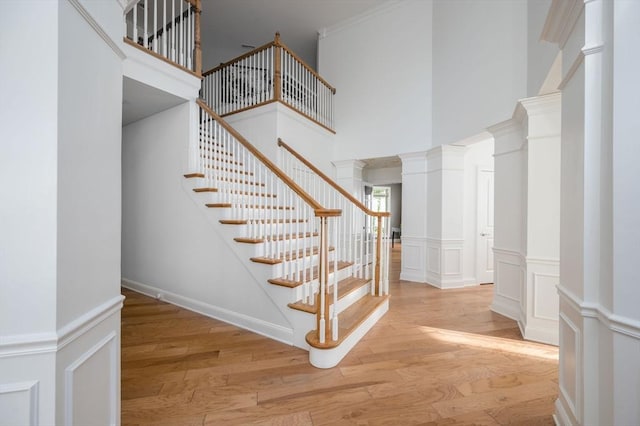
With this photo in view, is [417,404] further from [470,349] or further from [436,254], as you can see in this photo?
[436,254]

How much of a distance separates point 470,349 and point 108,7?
137 inches

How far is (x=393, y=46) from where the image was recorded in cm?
519

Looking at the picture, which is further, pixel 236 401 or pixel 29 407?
pixel 236 401

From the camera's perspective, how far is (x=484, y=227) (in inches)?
192

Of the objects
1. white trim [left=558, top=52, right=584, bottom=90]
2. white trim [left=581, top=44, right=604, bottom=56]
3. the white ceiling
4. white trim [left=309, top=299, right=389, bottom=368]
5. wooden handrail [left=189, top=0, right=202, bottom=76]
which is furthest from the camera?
wooden handrail [left=189, top=0, right=202, bottom=76]

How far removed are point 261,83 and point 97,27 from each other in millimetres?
3934

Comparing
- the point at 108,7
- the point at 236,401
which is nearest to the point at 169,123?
the point at 108,7

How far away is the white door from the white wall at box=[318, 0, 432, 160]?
1233mm

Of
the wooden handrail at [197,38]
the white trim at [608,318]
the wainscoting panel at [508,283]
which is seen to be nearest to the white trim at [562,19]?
the white trim at [608,318]

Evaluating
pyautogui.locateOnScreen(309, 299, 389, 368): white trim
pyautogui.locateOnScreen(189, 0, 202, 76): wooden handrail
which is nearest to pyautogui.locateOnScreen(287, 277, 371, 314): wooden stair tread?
pyautogui.locateOnScreen(309, 299, 389, 368): white trim

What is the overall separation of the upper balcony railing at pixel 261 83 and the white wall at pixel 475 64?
2.28m

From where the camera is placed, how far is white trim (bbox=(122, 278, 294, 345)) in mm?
2594

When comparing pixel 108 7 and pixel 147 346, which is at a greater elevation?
pixel 108 7

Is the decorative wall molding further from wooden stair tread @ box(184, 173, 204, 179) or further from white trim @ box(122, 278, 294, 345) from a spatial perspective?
wooden stair tread @ box(184, 173, 204, 179)
